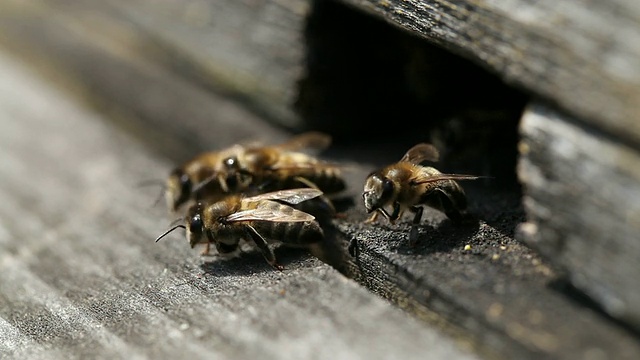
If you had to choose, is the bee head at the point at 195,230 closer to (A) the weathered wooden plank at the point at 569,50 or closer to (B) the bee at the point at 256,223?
(B) the bee at the point at 256,223

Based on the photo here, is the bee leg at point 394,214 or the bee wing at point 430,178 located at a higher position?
the bee wing at point 430,178

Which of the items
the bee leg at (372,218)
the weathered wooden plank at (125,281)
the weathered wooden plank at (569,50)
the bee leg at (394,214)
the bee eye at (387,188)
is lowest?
the weathered wooden plank at (125,281)

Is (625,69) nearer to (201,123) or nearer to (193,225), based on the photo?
(193,225)

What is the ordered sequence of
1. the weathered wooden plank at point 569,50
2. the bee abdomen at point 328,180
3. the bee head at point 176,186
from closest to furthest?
the weathered wooden plank at point 569,50 < the bee abdomen at point 328,180 < the bee head at point 176,186

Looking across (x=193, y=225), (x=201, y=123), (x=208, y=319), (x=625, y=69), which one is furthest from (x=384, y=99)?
(x=625, y=69)

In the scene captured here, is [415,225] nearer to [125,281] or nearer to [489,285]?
[489,285]

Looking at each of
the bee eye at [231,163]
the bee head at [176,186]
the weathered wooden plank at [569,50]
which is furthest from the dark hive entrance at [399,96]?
the weathered wooden plank at [569,50]

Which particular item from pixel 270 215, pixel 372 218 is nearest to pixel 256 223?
pixel 270 215

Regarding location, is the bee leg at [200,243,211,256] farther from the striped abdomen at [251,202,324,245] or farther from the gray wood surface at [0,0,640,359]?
the striped abdomen at [251,202,324,245]

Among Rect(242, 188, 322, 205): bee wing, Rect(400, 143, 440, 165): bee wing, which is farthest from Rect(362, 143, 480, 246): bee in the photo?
Rect(242, 188, 322, 205): bee wing
